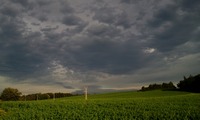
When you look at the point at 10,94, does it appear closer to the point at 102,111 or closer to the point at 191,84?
the point at 191,84

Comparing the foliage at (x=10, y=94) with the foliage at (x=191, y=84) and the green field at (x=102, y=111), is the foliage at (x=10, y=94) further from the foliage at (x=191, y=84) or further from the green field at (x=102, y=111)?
the green field at (x=102, y=111)

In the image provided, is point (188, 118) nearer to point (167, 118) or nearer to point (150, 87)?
point (167, 118)

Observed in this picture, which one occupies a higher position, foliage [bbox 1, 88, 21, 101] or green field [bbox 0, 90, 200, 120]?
foliage [bbox 1, 88, 21, 101]

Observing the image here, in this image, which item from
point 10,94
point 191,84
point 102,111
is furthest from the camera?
point 191,84

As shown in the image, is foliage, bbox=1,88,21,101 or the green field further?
foliage, bbox=1,88,21,101

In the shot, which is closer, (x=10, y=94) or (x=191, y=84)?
(x=10, y=94)

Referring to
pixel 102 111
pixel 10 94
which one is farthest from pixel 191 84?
pixel 102 111

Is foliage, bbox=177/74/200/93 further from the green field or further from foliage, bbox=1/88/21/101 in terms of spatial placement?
the green field

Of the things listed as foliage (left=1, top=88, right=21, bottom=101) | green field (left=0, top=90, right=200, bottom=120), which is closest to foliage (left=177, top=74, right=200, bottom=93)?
foliage (left=1, top=88, right=21, bottom=101)

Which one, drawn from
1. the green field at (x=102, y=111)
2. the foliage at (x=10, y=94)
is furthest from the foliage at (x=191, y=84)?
the green field at (x=102, y=111)

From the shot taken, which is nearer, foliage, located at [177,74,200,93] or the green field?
the green field

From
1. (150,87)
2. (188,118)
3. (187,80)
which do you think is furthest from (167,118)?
(150,87)

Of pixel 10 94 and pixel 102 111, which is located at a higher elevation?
pixel 10 94

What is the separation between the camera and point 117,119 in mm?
27203
